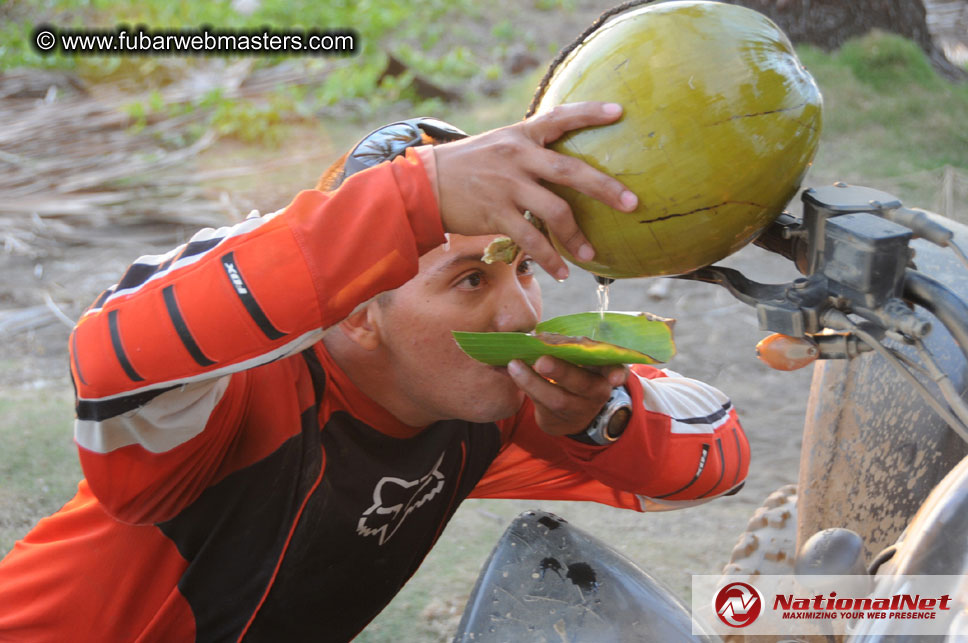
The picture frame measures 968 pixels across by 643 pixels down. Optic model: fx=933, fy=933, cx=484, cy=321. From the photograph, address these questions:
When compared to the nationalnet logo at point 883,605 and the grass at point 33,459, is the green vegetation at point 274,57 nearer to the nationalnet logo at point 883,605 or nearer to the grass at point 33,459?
the grass at point 33,459

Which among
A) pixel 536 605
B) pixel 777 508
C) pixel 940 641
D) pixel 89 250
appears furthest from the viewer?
pixel 89 250

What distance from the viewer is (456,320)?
172 cm

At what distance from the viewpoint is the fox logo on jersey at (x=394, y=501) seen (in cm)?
197

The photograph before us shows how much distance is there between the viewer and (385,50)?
28.4 ft

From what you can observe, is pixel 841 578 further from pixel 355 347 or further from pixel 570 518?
pixel 570 518

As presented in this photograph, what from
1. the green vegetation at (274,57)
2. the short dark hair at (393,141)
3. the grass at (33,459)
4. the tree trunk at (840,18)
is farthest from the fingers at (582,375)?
the green vegetation at (274,57)

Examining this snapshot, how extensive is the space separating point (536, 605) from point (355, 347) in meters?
0.77

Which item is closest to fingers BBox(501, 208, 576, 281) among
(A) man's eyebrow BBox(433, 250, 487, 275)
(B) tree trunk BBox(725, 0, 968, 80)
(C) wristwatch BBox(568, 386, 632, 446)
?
(A) man's eyebrow BBox(433, 250, 487, 275)

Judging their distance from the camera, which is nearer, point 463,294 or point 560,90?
point 560,90

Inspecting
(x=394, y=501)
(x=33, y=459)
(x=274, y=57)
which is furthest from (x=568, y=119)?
(x=274, y=57)

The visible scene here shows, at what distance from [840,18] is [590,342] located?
256 inches

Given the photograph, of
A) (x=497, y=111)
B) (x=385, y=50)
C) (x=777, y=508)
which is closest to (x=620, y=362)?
(x=777, y=508)

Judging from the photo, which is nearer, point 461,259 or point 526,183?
point 526,183

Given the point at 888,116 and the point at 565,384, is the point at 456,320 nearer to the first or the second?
the point at 565,384
